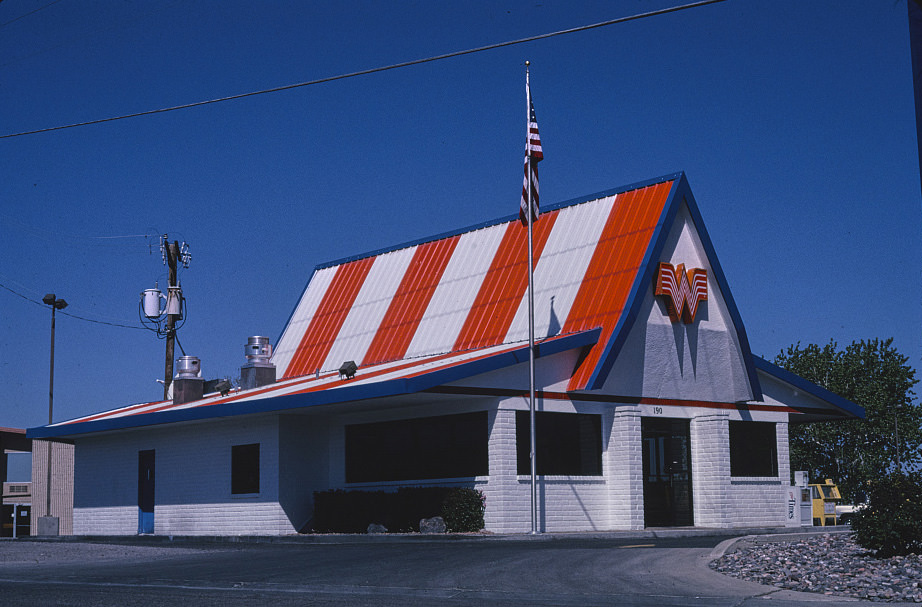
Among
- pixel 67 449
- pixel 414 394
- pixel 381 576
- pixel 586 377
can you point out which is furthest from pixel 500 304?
pixel 67 449

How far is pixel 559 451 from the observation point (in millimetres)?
25922

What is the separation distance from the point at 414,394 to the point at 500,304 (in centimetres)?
642

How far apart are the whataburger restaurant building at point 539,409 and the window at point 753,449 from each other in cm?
5

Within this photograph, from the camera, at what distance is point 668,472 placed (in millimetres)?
28500

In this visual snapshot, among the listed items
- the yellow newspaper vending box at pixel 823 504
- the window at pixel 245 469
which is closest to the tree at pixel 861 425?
the yellow newspaper vending box at pixel 823 504

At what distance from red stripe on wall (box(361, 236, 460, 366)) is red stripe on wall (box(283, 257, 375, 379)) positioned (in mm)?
2364

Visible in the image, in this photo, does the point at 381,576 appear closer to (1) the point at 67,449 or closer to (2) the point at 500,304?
(2) the point at 500,304

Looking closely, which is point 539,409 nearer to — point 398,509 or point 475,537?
point 475,537

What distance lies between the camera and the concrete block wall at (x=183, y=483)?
2769 cm

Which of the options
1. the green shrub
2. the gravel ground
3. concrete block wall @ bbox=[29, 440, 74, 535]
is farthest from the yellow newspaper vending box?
concrete block wall @ bbox=[29, 440, 74, 535]

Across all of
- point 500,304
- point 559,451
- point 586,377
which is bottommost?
point 559,451

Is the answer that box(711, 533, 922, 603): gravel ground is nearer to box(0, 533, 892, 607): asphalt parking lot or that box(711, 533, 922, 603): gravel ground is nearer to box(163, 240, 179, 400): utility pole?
box(0, 533, 892, 607): asphalt parking lot

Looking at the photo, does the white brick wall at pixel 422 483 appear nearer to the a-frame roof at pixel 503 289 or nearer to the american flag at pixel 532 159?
the a-frame roof at pixel 503 289

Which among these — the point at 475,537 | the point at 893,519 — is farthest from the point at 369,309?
the point at 893,519
